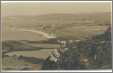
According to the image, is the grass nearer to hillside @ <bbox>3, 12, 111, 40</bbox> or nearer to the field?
the field

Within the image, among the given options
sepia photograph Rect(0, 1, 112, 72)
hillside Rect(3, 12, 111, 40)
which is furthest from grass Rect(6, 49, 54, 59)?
hillside Rect(3, 12, 111, 40)

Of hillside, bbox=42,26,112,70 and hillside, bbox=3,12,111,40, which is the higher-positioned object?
hillside, bbox=3,12,111,40

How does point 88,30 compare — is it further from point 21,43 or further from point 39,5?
Result: point 21,43

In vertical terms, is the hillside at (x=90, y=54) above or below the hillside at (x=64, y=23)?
below

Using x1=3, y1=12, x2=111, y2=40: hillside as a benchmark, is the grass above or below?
below

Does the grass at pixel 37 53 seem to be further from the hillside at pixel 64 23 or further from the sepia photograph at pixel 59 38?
the hillside at pixel 64 23

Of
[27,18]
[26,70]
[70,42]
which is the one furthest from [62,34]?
[26,70]

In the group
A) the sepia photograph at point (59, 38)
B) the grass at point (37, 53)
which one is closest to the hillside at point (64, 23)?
the sepia photograph at point (59, 38)

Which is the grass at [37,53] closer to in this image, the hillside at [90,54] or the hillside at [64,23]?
the hillside at [90,54]

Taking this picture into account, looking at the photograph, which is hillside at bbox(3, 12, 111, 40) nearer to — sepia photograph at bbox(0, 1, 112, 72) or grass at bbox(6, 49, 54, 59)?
sepia photograph at bbox(0, 1, 112, 72)
